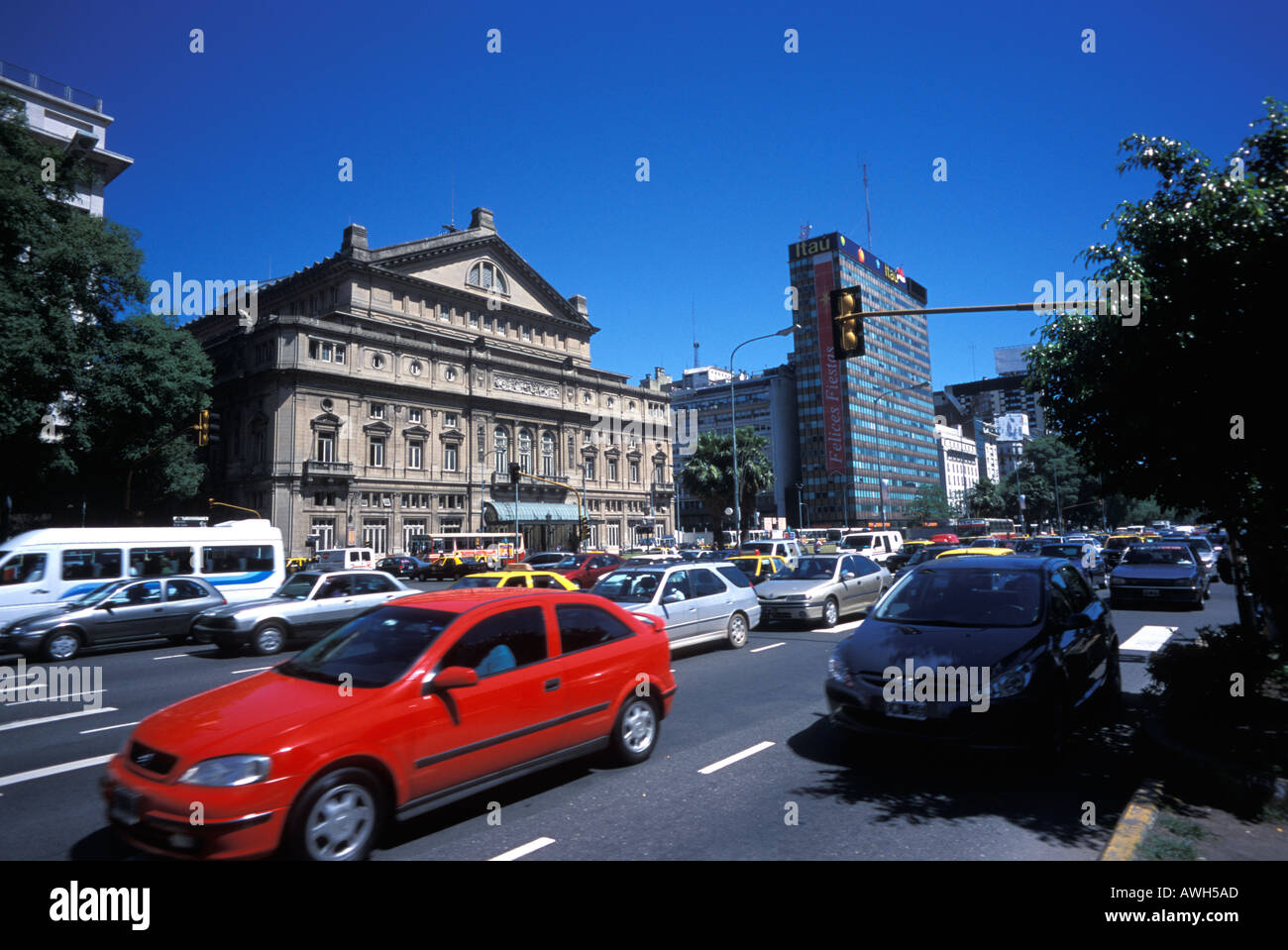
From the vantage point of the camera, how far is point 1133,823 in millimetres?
4230

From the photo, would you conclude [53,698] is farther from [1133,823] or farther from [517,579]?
[1133,823]

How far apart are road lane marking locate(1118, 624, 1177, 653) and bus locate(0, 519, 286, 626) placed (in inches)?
733

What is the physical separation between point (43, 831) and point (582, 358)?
2676 inches

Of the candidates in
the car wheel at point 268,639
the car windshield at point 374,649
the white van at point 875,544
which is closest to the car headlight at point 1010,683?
the car windshield at point 374,649

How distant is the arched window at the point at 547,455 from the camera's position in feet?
209

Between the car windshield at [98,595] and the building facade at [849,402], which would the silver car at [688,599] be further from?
the building facade at [849,402]

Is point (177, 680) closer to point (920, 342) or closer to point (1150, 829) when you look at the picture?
point (1150, 829)

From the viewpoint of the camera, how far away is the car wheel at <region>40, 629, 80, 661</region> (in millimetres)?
12734

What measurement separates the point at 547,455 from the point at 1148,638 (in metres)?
55.2

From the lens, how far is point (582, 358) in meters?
71.3

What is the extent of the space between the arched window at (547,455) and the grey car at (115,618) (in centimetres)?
4814

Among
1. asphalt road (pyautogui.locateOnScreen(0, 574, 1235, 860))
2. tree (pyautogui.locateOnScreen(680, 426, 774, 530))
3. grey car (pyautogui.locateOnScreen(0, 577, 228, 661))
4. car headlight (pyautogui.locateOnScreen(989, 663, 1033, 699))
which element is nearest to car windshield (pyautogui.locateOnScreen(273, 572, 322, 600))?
grey car (pyautogui.locateOnScreen(0, 577, 228, 661))

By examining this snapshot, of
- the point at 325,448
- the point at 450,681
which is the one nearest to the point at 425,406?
the point at 325,448
